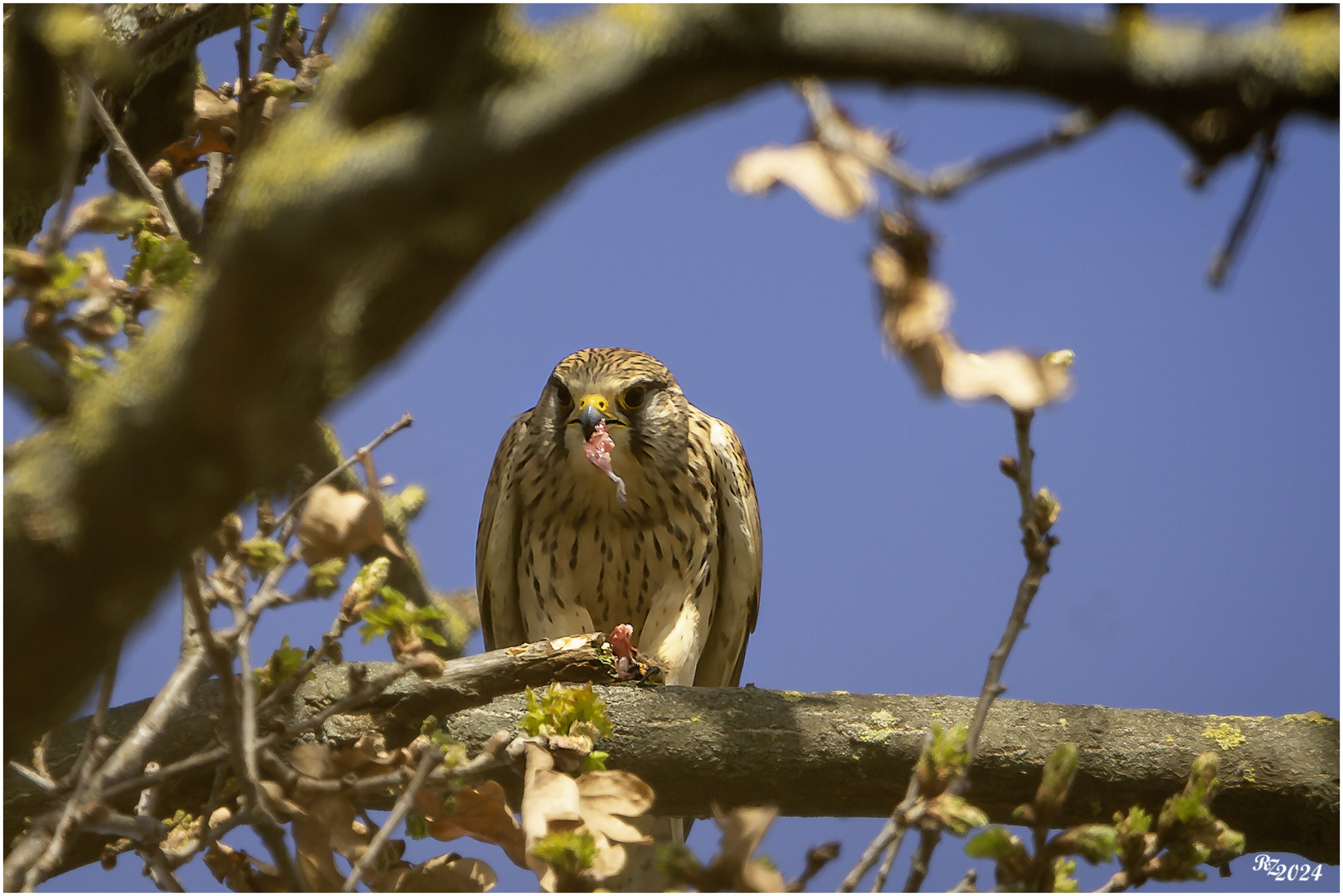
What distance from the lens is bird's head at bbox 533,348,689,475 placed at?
4066mm

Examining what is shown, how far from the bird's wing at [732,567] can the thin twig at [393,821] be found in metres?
2.58

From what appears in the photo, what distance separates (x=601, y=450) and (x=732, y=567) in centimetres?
82

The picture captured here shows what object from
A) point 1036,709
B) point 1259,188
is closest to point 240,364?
point 1259,188

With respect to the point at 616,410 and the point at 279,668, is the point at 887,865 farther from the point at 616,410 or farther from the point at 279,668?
the point at 616,410

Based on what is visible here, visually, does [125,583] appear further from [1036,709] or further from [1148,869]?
[1036,709]

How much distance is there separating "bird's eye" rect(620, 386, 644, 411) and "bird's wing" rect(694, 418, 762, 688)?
36 centimetres

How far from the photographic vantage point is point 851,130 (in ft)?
3.82

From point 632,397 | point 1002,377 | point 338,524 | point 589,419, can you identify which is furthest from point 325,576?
point 632,397

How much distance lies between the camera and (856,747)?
2.77m

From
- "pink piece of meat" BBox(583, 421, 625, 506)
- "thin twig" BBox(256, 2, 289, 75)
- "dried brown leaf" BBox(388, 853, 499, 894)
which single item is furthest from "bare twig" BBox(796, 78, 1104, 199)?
"pink piece of meat" BBox(583, 421, 625, 506)

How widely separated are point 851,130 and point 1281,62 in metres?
0.45

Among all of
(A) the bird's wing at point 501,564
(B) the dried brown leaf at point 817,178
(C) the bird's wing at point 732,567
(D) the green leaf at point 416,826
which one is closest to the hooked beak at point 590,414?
(A) the bird's wing at point 501,564

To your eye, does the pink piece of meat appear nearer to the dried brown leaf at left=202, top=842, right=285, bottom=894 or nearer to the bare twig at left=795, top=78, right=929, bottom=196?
the dried brown leaf at left=202, top=842, right=285, bottom=894

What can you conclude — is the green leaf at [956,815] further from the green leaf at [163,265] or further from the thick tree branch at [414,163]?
the green leaf at [163,265]
